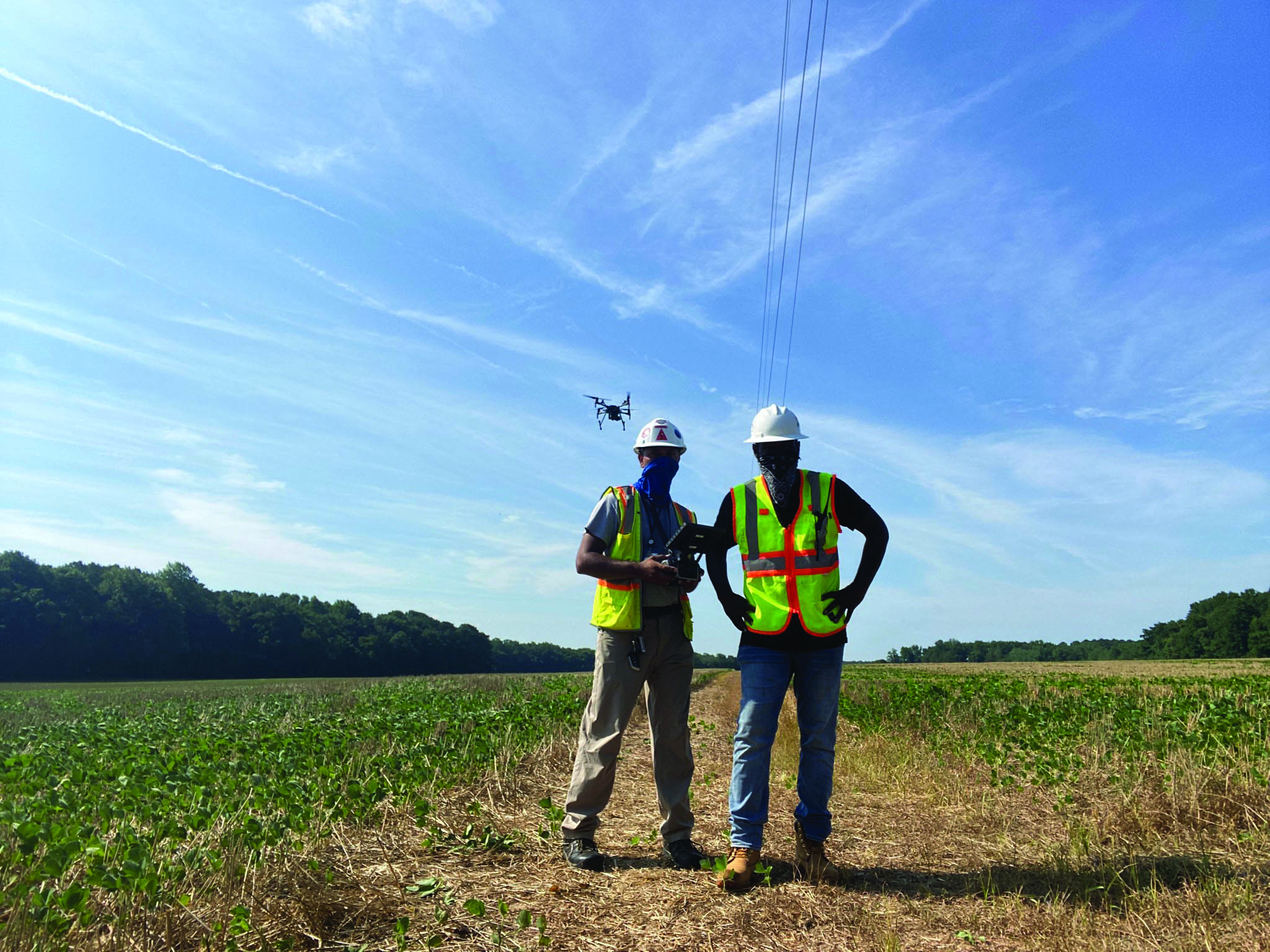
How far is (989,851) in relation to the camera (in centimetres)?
511

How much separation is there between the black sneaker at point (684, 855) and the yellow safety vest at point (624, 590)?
1.17m

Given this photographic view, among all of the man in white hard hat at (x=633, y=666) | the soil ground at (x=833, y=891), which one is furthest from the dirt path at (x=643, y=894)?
the man in white hard hat at (x=633, y=666)

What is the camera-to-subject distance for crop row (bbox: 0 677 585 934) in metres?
3.32

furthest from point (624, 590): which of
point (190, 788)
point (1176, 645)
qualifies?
point (1176, 645)

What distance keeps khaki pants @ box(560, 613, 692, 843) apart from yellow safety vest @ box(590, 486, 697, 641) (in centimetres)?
8

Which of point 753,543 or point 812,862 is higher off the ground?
point 753,543

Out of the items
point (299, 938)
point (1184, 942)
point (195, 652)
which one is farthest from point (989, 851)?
point (195, 652)

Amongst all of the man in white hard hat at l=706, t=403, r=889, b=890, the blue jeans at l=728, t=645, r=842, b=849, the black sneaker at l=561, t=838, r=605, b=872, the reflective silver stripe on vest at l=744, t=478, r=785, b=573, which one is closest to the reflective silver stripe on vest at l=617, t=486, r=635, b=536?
the man in white hard hat at l=706, t=403, r=889, b=890

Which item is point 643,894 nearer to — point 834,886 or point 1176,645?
point 834,886

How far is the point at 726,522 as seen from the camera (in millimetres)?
4629

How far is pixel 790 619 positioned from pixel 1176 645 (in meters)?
123

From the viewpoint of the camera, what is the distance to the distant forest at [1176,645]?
314 feet

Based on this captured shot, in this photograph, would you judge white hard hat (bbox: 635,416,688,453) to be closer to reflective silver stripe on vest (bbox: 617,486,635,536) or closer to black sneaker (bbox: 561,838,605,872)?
reflective silver stripe on vest (bbox: 617,486,635,536)

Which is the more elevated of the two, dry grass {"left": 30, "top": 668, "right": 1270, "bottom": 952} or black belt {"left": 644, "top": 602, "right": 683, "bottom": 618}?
black belt {"left": 644, "top": 602, "right": 683, "bottom": 618}
